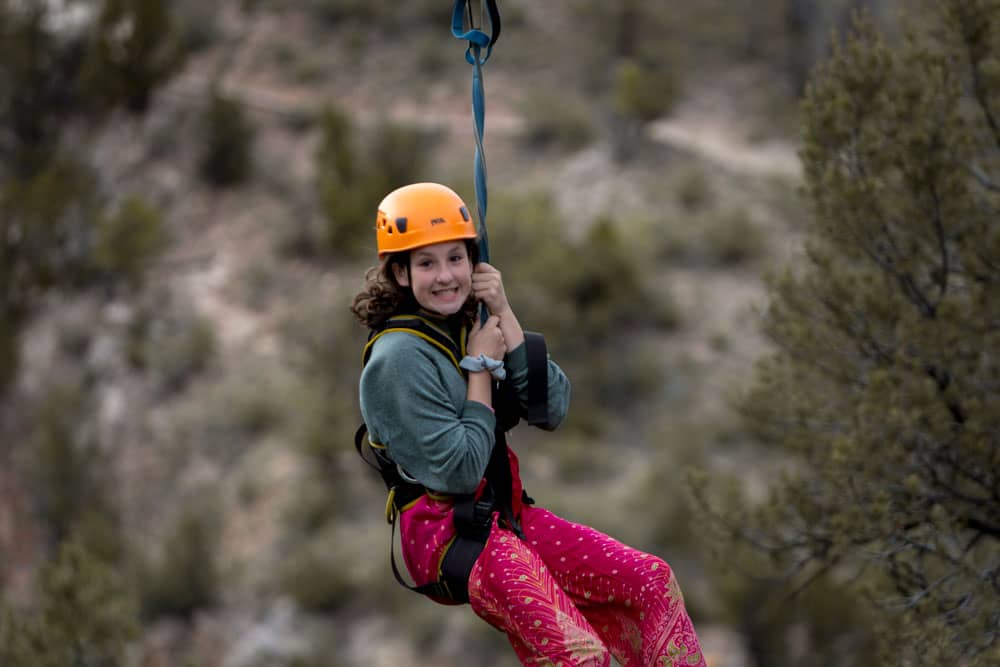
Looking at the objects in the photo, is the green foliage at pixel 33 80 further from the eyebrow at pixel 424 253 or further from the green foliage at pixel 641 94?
the eyebrow at pixel 424 253

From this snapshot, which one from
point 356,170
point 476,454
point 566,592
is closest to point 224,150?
point 356,170

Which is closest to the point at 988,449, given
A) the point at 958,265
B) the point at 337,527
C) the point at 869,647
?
the point at 958,265

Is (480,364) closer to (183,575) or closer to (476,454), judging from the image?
(476,454)

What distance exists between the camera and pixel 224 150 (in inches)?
944

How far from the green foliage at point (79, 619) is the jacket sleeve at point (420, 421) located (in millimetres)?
8328

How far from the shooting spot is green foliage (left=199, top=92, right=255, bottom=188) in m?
23.9

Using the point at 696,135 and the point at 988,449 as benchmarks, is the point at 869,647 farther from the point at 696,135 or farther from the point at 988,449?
the point at 696,135

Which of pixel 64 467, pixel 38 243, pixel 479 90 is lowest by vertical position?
pixel 479 90

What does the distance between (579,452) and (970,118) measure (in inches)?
351

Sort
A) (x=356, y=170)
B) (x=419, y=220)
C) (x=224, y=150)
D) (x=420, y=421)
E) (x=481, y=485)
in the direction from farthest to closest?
(x=224, y=150), (x=356, y=170), (x=481, y=485), (x=419, y=220), (x=420, y=421)

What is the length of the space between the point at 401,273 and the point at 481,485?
0.74 metres

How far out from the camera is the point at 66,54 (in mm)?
25609

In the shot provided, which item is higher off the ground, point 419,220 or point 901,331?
point 901,331

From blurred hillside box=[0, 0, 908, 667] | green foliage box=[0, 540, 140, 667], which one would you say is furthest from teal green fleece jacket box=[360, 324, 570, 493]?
green foliage box=[0, 540, 140, 667]
